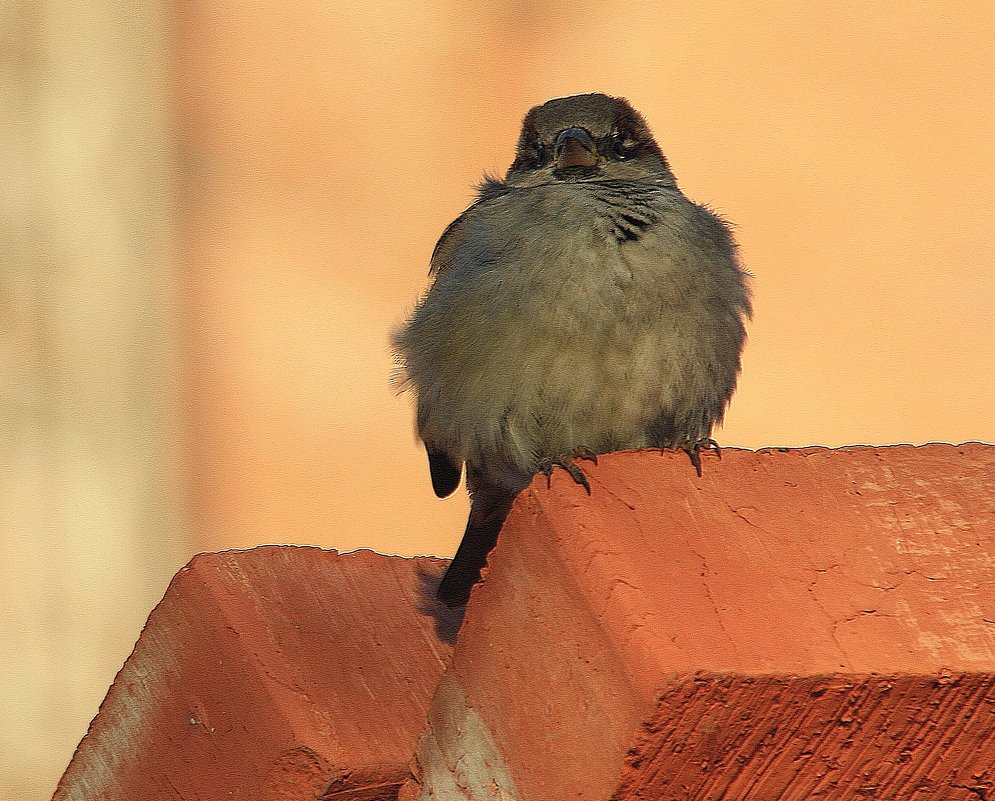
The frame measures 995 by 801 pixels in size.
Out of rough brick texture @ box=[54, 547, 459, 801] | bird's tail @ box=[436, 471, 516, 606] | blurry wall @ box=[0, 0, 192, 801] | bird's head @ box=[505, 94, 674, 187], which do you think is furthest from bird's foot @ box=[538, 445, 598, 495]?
blurry wall @ box=[0, 0, 192, 801]

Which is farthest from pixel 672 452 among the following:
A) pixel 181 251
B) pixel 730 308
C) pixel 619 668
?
pixel 181 251

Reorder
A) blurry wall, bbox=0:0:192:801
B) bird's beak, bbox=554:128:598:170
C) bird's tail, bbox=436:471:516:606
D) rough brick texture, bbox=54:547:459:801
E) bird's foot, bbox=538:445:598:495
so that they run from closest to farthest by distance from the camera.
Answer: bird's foot, bbox=538:445:598:495 → rough brick texture, bbox=54:547:459:801 → bird's tail, bbox=436:471:516:606 → bird's beak, bbox=554:128:598:170 → blurry wall, bbox=0:0:192:801

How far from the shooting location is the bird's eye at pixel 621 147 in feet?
11.2

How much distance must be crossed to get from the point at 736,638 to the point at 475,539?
1428mm

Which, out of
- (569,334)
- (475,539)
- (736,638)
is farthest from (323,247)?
(736,638)

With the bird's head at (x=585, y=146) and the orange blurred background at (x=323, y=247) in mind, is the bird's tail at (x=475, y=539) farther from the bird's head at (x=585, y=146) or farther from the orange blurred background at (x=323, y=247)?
the orange blurred background at (x=323, y=247)

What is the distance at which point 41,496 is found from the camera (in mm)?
5645

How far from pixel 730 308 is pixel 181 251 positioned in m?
2.90

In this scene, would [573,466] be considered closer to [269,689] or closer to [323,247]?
[269,689]

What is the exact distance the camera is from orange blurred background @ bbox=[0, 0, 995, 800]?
550 cm

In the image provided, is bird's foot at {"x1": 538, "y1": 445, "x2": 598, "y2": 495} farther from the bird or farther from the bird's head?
the bird's head

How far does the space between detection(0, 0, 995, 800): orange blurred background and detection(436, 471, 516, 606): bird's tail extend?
242cm

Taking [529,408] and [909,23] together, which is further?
[909,23]

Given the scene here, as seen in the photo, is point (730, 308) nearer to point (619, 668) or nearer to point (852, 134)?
point (619, 668)
